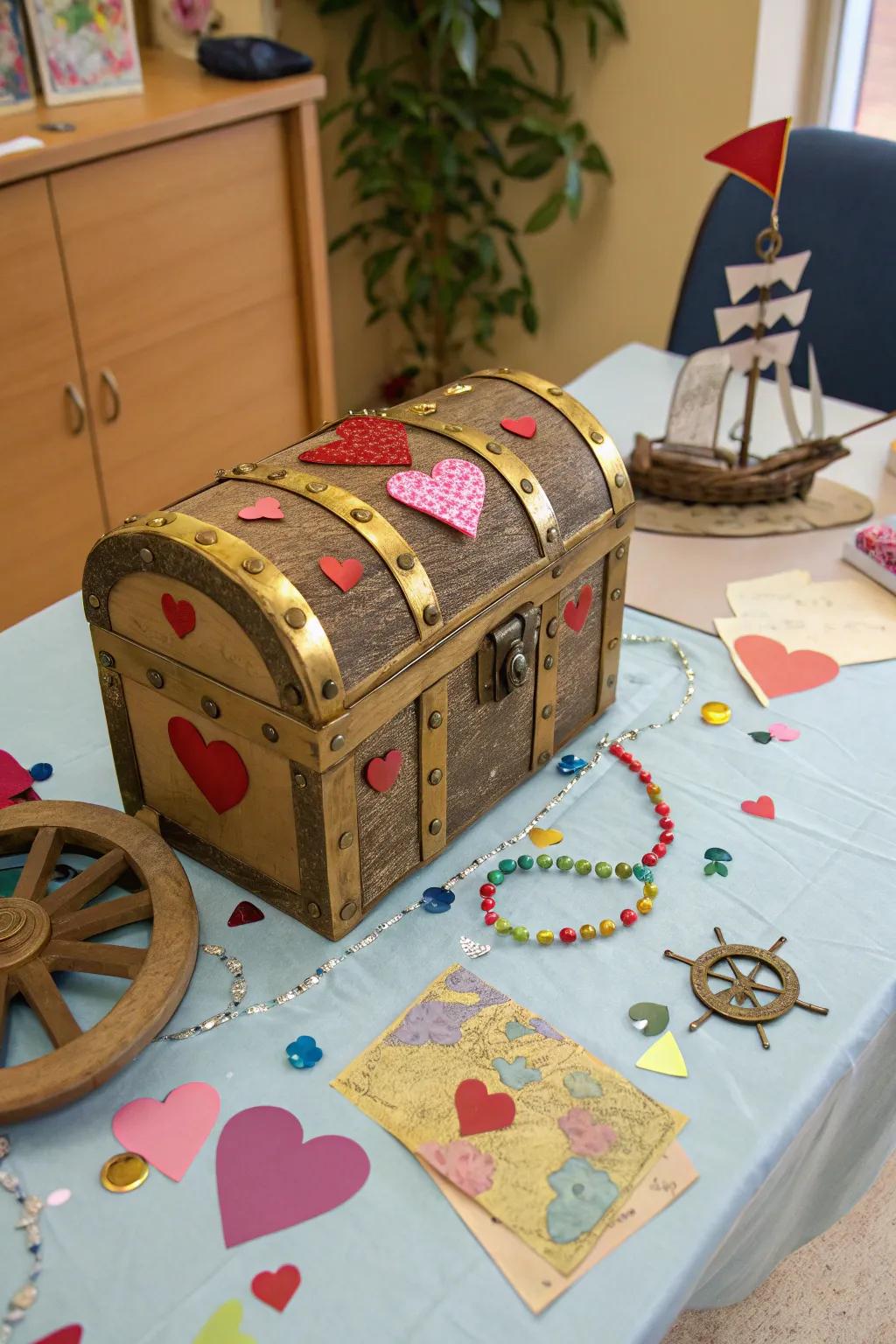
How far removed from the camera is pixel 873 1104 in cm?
111

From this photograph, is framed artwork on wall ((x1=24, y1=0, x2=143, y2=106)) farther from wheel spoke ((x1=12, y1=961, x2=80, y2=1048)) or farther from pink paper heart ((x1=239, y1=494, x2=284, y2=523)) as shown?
wheel spoke ((x1=12, y1=961, x2=80, y2=1048))

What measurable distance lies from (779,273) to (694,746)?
0.65 m

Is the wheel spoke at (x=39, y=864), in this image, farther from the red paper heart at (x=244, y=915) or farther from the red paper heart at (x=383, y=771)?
the red paper heart at (x=383, y=771)

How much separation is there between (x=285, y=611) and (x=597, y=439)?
446 millimetres

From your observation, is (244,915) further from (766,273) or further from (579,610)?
(766,273)

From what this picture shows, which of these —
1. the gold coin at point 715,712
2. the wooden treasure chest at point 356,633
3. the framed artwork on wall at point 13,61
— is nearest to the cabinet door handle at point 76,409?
the framed artwork on wall at point 13,61

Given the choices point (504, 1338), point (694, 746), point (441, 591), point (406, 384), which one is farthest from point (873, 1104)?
point (406, 384)

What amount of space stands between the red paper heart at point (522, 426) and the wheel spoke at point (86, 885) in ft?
1.77

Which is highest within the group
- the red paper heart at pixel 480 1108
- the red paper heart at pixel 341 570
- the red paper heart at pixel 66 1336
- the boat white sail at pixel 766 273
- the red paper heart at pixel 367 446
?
the boat white sail at pixel 766 273

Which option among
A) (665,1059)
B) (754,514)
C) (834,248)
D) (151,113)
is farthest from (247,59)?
(665,1059)

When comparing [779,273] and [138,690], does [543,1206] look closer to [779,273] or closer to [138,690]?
[138,690]

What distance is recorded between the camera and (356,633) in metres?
0.97

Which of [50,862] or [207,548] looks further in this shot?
[50,862]

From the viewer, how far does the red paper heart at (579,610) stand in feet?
4.00
